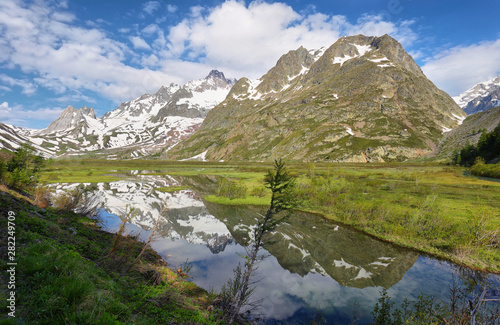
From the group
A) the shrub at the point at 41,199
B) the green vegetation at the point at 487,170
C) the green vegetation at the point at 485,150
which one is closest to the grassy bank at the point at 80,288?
the shrub at the point at 41,199

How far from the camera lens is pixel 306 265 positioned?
73.3ft

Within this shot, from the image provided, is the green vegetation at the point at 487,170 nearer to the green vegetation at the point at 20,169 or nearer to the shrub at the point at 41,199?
the shrub at the point at 41,199

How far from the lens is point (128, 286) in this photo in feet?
37.6

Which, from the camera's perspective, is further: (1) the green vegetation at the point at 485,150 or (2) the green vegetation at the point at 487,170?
(1) the green vegetation at the point at 485,150

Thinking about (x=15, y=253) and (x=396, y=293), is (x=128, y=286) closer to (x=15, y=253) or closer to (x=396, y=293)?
(x=15, y=253)

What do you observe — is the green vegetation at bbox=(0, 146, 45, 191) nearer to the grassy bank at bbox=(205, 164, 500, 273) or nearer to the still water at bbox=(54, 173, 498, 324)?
the still water at bbox=(54, 173, 498, 324)

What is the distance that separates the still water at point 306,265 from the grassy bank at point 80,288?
9.53 ft

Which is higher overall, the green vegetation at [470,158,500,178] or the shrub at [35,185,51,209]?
the green vegetation at [470,158,500,178]

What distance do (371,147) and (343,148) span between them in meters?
21.3

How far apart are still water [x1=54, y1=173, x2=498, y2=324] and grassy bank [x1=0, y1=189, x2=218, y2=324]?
2.91 meters

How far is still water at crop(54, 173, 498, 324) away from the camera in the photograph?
16.6m

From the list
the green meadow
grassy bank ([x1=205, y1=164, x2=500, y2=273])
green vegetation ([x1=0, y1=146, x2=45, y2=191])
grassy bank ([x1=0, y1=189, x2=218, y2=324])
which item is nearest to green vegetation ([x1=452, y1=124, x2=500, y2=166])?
grassy bank ([x1=205, y1=164, x2=500, y2=273])

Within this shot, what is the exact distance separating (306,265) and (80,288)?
66.3 ft

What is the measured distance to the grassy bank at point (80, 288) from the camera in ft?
20.4
